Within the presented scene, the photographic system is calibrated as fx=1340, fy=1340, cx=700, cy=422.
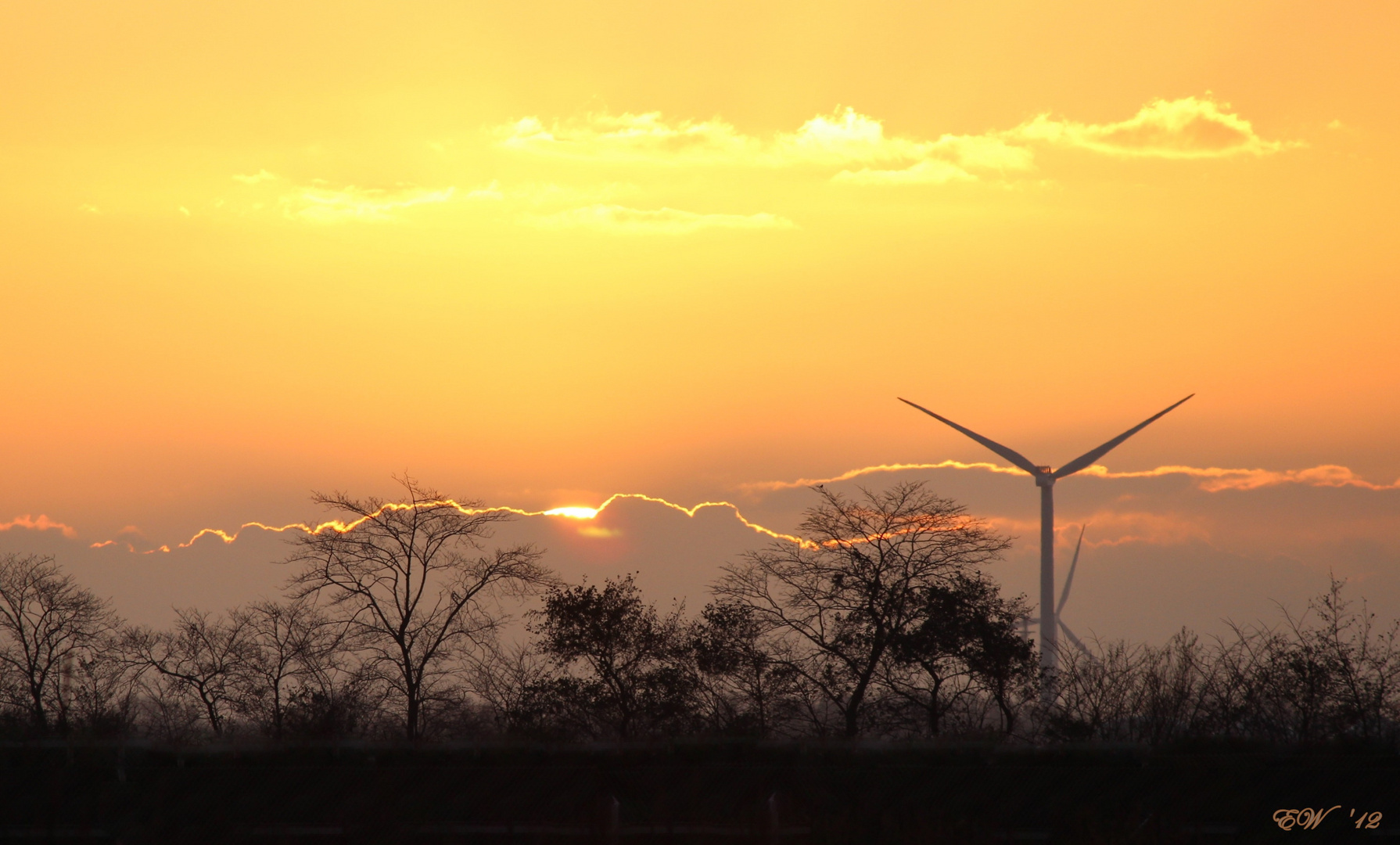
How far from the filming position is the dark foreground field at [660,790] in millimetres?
28234

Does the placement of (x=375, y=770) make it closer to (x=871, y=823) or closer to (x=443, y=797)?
(x=443, y=797)

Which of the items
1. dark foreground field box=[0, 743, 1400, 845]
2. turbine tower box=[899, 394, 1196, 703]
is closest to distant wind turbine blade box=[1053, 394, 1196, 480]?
turbine tower box=[899, 394, 1196, 703]

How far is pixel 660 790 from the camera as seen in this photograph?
3241cm

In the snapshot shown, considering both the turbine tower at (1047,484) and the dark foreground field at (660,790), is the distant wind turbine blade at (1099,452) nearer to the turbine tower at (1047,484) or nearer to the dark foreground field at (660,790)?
the turbine tower at (1047,484)

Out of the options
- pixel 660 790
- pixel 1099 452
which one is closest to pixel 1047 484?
pixel 1099 452

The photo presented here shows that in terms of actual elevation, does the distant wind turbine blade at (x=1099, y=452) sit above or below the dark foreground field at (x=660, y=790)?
above

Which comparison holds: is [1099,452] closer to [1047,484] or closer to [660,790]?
[1047,484]

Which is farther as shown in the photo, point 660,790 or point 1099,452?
point 1099,452

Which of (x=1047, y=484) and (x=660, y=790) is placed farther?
(x=1047, y=484)

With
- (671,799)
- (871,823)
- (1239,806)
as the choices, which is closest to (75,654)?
(671,799)

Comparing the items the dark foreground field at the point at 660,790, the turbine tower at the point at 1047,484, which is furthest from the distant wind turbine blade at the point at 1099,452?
the dark foreground field at the point at 660,790

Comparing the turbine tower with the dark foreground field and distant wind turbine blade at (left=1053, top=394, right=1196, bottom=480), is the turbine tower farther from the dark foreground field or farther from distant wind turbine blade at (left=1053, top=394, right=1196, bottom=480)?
the dark foreground field

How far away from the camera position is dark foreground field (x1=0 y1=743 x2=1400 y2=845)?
92.6ft

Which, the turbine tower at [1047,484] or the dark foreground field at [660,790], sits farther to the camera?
the turbine tower at [1047,484]
